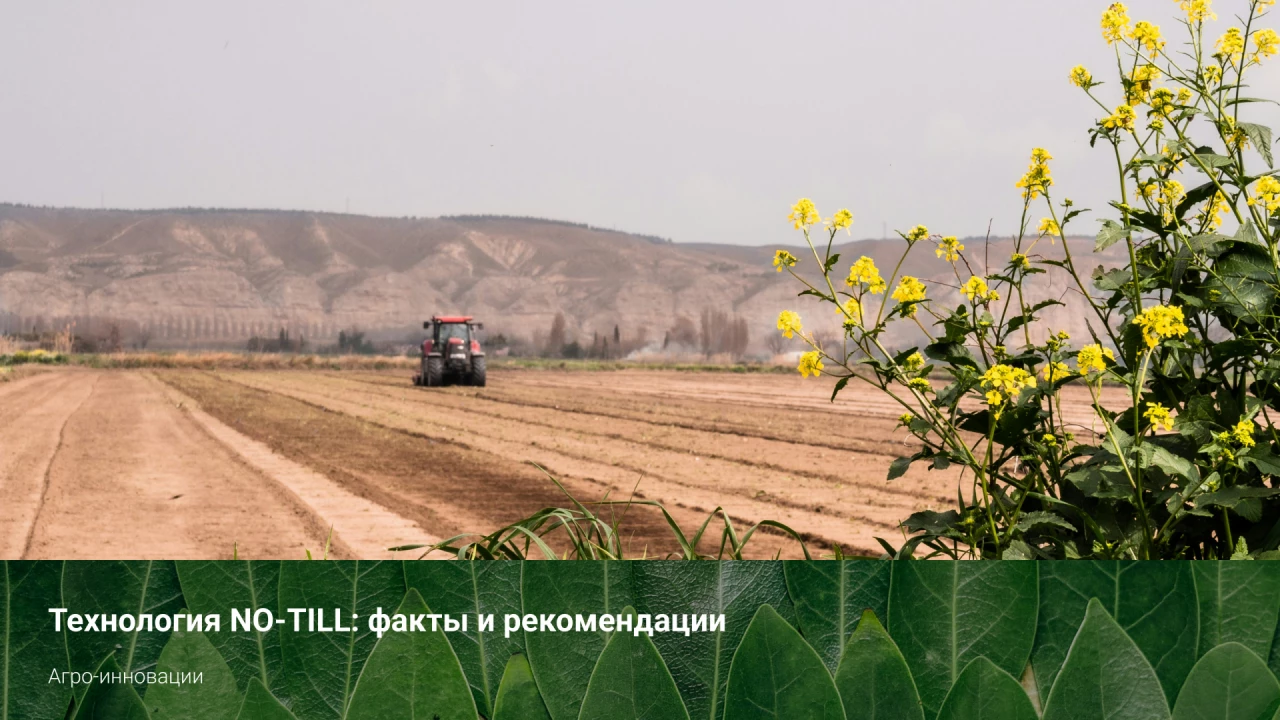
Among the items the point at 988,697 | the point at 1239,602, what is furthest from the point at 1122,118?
the point at 988,697

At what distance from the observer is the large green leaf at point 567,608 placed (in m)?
1.00

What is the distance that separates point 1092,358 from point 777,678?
111cm

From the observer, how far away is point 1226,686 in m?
1.02

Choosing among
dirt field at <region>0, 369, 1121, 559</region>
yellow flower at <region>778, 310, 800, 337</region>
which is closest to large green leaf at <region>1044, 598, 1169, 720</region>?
yellow flower at <region>778, 310, 800, 337</region>

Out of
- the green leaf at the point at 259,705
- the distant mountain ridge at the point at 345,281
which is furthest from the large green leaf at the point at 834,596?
the distant mountain ridge at the point at 345,281

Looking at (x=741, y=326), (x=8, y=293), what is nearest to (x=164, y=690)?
(x=741, y=326)

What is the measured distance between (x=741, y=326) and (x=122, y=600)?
6515 centimetres

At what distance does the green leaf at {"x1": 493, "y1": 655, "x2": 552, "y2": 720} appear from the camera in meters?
1.00

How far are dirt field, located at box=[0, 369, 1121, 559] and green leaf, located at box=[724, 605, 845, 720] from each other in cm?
186

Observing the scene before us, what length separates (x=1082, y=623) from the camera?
1018mm

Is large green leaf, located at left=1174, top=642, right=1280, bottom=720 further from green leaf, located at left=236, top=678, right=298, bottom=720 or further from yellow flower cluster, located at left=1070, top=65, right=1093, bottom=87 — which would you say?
yellow flower cluster, located at left=1070, top=65, right=1093, bottom=87

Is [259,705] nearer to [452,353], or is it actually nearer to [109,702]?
[109,702]

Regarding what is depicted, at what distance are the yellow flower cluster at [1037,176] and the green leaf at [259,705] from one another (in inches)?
71.2

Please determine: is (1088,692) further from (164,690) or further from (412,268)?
(412,268)
